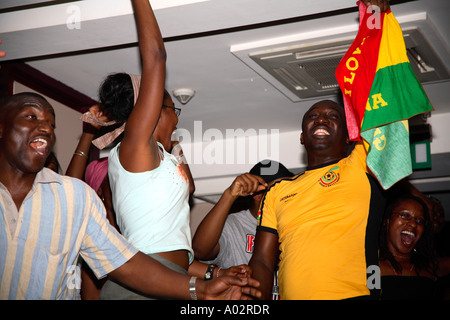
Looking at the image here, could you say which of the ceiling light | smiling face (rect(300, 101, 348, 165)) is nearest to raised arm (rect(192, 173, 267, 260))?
smiling face (rect(300, 101, 348, 165))

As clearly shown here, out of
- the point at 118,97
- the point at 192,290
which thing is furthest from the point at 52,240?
the point at 118,97

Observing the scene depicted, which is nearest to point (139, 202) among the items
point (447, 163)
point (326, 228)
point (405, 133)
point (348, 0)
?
point (326, 228)

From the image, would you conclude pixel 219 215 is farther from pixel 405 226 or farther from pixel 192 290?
pixel 405 226

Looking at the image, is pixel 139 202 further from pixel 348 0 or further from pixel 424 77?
pixel 424 77

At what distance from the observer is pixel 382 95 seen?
2.90 metres

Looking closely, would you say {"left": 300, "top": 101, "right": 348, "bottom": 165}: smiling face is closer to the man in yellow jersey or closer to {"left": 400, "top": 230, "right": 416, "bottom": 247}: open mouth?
the man in yellow jersey

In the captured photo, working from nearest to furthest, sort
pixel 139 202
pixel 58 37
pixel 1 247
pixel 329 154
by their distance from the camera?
pixel 1 247, pixel 139 202, pixel 329 154, pixel 58 37

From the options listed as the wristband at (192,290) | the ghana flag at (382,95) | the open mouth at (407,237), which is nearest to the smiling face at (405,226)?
the open mouth at (407,237)

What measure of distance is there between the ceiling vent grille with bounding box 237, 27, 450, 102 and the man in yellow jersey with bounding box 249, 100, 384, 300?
1.13 meters

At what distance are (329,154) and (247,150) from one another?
11.6 feet

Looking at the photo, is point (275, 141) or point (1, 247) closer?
point (1, 247)

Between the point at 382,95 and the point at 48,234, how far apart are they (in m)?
1.85

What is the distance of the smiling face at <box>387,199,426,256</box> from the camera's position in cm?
399

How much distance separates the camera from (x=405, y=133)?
2812 millimetres
